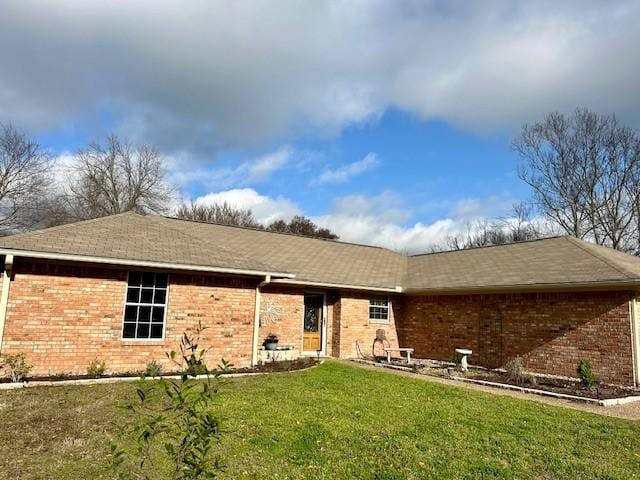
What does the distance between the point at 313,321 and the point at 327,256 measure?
3.30 m

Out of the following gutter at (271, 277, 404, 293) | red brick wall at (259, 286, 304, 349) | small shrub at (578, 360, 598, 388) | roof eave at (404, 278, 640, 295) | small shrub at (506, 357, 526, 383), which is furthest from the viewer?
red brick wall at (259, 286, 304, 349)

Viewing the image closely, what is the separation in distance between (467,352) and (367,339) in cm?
436

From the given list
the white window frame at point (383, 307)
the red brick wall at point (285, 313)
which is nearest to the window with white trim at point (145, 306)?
the red brick wall at point (285, 313)

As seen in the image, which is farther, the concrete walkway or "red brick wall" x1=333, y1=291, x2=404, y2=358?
"red brick wall" x1=333, y1=291, x2=404, y2=358

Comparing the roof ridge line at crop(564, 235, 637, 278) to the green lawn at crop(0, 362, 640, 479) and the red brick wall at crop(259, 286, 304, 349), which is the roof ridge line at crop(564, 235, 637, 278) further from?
A: the red brick wall at crop(259, 286, 304, 349)

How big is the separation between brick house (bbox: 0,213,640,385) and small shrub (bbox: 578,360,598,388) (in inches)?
8.3

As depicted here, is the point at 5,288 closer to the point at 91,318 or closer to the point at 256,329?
the point at 91,318

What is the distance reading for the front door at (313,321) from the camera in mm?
16297

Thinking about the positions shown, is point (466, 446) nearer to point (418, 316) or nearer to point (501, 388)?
point (501, 388)

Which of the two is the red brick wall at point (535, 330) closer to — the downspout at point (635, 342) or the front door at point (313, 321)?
the downspout at point (635, 342)

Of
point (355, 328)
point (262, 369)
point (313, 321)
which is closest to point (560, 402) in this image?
point (262, 369)

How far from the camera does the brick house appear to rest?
10.2m

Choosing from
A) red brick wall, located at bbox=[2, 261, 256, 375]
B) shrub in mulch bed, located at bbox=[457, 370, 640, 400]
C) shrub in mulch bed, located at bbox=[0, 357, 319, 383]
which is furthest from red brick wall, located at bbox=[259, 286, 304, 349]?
shrub in mulch bed, located at bbox=[457, 370, 640, 400]

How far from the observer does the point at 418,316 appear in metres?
17.3
